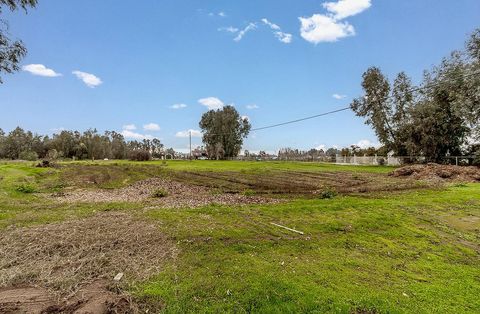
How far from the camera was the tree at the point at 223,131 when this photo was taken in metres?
84.5

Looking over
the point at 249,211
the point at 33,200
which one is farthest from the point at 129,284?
the point at 33,200

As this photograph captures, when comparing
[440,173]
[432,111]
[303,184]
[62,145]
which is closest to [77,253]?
[303,184]

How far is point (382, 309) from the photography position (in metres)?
3.99

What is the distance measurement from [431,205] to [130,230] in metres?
9.38

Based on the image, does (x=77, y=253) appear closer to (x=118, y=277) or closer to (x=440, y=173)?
(x=118, y=277)

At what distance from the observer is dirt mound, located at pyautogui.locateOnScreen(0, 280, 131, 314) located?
148 inches

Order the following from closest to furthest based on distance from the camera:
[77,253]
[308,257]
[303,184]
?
1. [77,253]
2. [308,257]
3. [303,184]

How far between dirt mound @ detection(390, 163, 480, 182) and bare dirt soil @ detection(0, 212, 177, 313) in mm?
19456

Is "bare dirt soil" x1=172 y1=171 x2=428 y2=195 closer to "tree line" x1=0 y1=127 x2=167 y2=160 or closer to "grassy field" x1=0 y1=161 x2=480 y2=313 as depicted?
"grassy field" x1=0 y1=161 x2=480 y2=313

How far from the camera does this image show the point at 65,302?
12.9 ft

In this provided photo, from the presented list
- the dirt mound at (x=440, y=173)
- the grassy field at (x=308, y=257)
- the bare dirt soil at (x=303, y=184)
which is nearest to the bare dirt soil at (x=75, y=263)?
the grassy field at (x=308, y=257)

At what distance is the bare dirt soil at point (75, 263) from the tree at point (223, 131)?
254 feet

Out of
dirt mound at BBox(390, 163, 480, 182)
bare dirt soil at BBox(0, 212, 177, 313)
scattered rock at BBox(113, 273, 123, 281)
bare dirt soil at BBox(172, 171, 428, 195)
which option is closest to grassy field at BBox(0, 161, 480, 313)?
scattered rock at BBox(113, 273, 123, 281)

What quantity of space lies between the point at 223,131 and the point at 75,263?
80603mm
